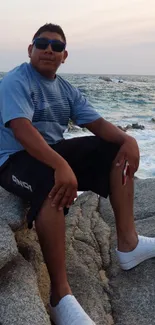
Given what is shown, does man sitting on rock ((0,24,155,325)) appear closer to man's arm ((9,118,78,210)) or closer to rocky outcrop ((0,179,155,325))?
man's arm ((9,118,78,210))

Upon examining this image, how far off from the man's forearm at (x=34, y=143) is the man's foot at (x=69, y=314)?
2.66ft

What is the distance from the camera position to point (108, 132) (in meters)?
3.42

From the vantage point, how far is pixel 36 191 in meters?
2.72

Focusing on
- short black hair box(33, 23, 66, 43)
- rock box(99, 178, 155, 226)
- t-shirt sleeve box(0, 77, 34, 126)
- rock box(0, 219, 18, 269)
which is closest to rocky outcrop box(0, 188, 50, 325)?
rock box(0, 219, 18, 269)

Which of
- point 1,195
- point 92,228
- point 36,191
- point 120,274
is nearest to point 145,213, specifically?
point 92,228

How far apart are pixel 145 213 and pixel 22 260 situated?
2025mm

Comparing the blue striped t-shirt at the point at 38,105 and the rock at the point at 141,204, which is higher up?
the blue striped t-shirt at the point at 38,105

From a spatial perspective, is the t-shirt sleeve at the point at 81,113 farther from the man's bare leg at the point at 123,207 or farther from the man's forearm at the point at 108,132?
the man's bare leg at the point at 123,207

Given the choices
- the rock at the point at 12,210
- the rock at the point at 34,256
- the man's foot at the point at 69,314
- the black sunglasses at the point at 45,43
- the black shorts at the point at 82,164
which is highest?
the black sunglasses at the point at 45,43

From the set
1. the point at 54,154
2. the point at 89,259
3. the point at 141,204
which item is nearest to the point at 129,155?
the point at 54,154

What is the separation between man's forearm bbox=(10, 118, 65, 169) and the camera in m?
2.71

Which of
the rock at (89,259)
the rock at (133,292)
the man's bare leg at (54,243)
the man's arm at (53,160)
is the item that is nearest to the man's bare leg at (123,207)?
the rock at (133,292)

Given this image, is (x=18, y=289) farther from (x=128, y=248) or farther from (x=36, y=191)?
(x=128, y=248)

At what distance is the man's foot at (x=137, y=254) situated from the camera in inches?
127
